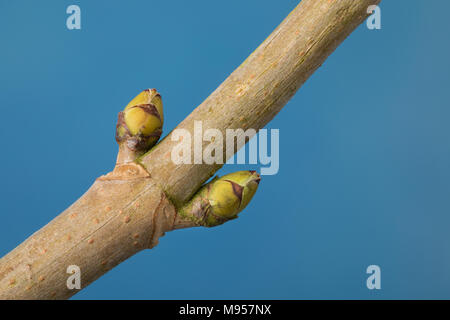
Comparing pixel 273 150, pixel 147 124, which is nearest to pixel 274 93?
pixel 147 124

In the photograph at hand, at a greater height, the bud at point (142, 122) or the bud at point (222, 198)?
the bud at point (142, 122)

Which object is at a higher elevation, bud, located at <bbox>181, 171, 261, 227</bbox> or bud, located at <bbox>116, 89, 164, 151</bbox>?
bud, located at <bbox>116, 89, 164, 151</bbox>

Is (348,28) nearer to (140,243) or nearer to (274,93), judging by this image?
(274,93)

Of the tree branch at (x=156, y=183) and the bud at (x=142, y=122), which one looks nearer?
the tree branch at (x=156, y=183)
